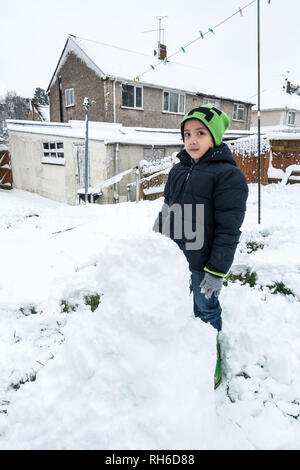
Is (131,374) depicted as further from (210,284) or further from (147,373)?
(210,284)

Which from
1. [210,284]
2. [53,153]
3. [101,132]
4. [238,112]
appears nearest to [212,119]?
[210,284]

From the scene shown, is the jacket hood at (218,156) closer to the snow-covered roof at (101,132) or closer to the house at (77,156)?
the house at (77,156)

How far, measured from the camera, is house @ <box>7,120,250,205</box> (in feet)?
33.6

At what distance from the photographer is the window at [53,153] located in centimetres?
1179

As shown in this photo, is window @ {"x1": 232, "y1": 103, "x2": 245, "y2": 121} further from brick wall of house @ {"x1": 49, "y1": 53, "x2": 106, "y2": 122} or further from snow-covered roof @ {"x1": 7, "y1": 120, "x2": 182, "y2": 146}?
brick wall of house @ {"x1": 49, "y1": 53, "x2": 106, "y2": 122}

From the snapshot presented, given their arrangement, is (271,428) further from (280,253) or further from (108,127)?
(108,127)

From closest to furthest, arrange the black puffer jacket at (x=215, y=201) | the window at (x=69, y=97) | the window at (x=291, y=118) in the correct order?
the black puffer jacket at (x=215, y=201)
the window at (x=69, y=97)
the window at (x=291, y=118)

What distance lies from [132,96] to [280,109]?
18697 mm

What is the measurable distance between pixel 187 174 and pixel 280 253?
2542 mm

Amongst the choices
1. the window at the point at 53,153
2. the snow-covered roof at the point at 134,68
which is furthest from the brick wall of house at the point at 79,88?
the window at the point at 53,153

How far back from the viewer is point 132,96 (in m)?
16.0

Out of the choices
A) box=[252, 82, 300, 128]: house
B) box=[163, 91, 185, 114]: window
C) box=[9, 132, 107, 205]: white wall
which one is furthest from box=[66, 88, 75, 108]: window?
box=[252, 82, 300, 128]: house

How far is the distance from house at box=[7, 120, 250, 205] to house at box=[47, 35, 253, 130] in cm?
235

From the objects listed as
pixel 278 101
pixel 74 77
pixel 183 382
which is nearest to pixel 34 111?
pixel 74 77
